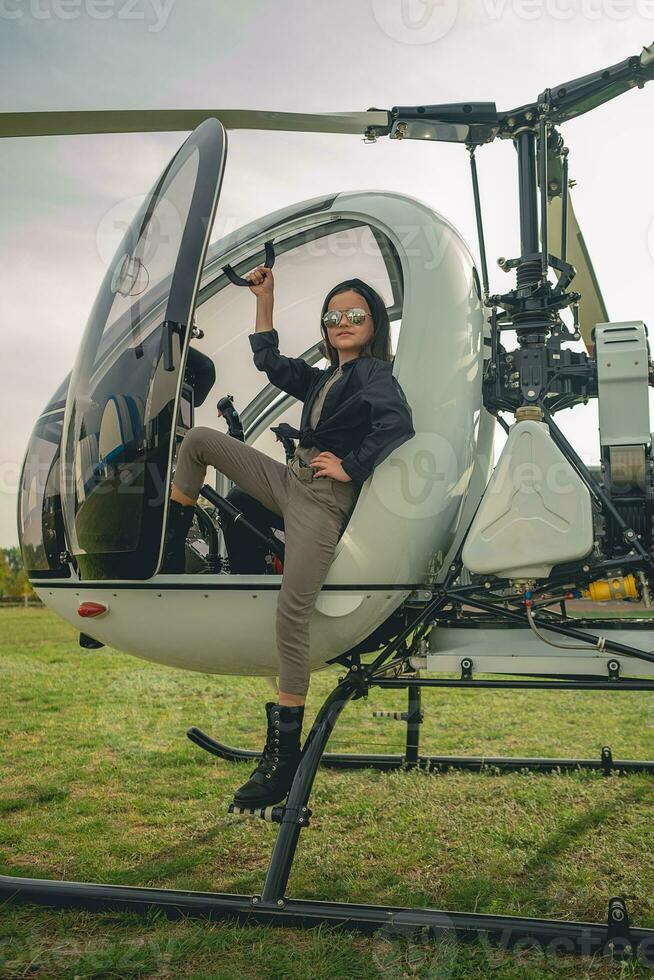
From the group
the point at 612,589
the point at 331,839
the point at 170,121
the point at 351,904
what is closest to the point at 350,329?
the point at 170,121

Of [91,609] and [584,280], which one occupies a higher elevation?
[584,280]

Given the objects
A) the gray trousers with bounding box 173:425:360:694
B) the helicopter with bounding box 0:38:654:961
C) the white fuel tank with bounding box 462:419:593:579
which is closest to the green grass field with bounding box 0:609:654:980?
the helicopter with bounding box 0:38:654:961

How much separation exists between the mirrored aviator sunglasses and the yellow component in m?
1.25

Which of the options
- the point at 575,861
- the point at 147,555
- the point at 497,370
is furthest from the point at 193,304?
the point at 575,861

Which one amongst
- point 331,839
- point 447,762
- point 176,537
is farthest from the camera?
point 447,762

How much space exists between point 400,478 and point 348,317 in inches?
24.4

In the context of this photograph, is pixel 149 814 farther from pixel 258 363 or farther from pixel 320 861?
pixel 258 363

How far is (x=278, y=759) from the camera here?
8.23 ft

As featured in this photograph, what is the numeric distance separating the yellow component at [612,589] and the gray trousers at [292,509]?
89cm

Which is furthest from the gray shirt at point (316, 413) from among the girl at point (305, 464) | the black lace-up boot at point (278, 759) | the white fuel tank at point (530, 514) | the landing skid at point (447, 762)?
the landing skid at point (447, 762)

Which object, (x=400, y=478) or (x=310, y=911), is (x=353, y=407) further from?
(x=310, y=911)

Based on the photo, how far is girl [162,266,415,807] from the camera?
251cm

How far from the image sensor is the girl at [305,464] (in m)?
2.51

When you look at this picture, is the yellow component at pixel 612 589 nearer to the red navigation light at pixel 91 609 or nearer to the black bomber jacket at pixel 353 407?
the black bomber jacket at pixel 353 407
